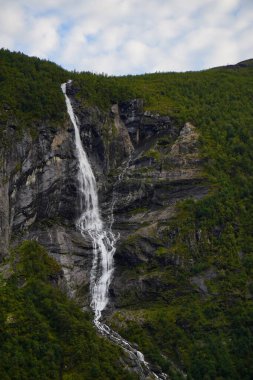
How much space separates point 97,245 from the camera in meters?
90.9

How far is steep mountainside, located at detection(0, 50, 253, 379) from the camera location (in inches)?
3031

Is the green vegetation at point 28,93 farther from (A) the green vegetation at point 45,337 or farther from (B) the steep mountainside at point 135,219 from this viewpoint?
(A) the green vegetation at point 45,337

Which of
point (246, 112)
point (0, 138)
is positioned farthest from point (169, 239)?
point (246, 112)

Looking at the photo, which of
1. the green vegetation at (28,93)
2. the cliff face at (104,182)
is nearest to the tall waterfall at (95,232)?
the cliff face at (104,182)

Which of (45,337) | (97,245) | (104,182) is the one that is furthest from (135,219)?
(45,337)

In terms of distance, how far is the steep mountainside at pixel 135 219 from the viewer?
77.0 meters

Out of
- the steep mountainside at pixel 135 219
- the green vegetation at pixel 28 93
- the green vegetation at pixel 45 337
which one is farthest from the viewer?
the green vegetation at pixel 28 93

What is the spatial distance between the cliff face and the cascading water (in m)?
0.97

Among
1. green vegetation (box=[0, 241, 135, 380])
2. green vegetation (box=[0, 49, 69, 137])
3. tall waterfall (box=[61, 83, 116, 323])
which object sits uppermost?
green vegetation (box=[0, 49, 69, 137])

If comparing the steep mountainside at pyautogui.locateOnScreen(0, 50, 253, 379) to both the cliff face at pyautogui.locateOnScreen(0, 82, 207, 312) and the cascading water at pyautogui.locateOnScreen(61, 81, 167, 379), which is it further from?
the cascading water at pyautogui.locateOnScreen(61, 81, 167, 379)

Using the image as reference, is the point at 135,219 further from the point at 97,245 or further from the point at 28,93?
the point at 28,93

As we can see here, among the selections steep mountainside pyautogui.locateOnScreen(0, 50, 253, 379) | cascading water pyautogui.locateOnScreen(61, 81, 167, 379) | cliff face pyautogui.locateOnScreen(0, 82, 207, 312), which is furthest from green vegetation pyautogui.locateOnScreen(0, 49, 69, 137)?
cascading water pyautogui.locateOnScreen(61, 81, 167, 379)

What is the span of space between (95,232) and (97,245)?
3.14m

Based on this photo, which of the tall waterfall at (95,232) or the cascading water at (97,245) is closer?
the cascading water at (97,245)
